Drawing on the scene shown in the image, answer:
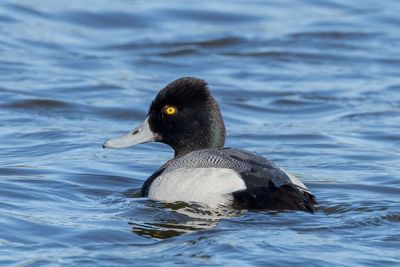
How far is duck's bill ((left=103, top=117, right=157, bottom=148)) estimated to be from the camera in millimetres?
10789

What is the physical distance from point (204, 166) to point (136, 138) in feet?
4.42

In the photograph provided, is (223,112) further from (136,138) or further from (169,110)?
(169,110)

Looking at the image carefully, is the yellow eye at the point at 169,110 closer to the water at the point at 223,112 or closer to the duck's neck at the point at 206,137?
the duck's neck at the point at 206,137

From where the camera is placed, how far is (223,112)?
15234 mm

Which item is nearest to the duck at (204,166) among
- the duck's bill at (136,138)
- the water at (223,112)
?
the duck's bill at (136,138)

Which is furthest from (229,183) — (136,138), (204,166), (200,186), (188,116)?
(136,138)

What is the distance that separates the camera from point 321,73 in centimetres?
1769

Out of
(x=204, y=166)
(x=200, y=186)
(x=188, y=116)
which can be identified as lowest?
(x=200, y=186)

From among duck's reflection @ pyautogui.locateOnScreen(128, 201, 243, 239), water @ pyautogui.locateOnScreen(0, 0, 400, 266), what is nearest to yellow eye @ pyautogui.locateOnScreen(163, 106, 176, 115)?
water @ pyautogui.locateOnScreen(0, 0, 400, 266)

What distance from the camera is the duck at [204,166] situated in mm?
9195

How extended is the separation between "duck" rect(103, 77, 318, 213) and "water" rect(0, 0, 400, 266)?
123 millimetres

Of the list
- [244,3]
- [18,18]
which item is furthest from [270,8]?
[18,18]

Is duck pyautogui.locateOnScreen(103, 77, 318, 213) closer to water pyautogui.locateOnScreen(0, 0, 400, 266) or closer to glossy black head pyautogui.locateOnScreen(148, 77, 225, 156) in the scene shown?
glossy black head pyautogui.locateOnScreen(148, 77, 225, 156)

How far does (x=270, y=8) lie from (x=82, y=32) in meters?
4.10
